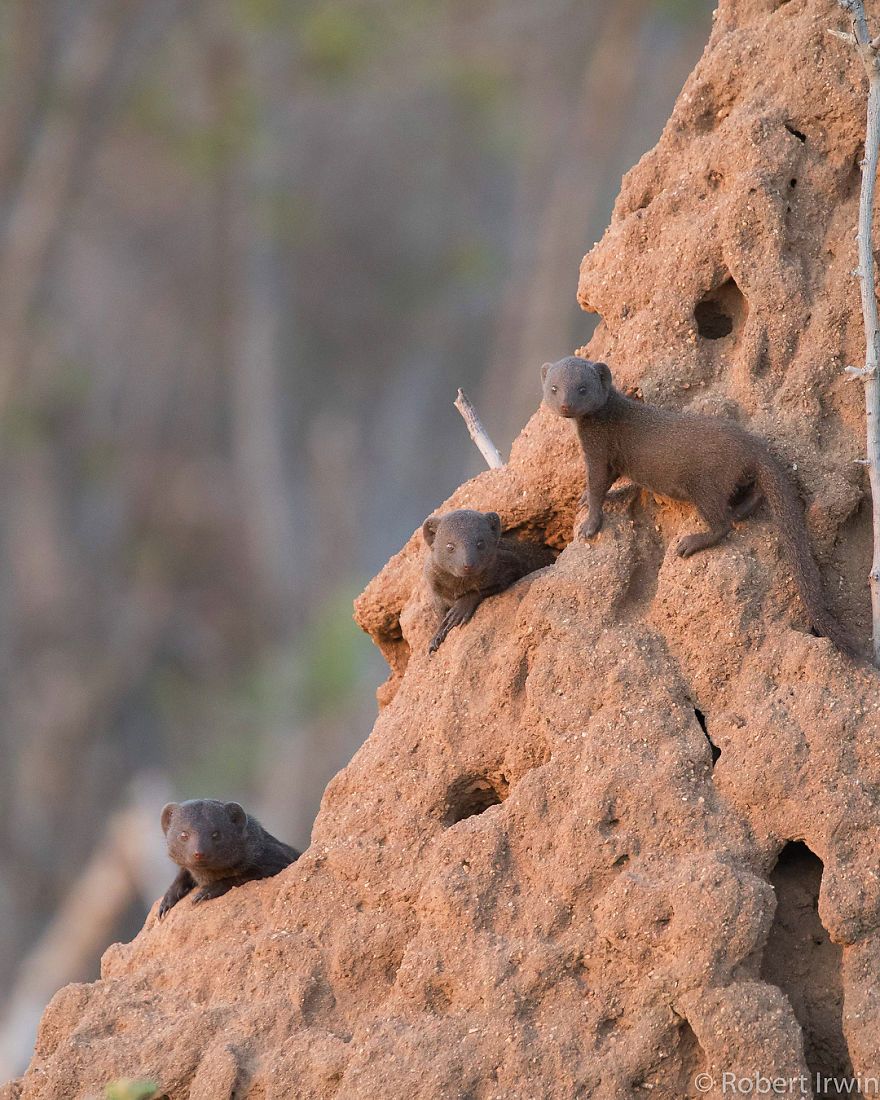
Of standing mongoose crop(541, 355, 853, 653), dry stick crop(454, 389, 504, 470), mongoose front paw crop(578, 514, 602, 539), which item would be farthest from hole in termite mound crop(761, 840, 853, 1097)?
dry stick crop(454, 389, 504, 470)

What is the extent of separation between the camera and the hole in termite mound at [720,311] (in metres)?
5.08

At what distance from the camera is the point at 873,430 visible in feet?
14.9

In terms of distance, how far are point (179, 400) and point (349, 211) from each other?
3567 millimetres

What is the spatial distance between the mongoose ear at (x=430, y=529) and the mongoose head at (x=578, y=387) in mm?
584

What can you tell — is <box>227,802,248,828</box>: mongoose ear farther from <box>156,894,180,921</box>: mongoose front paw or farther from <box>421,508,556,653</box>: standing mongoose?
<box>421,508,556,653</box>: standing mongoose

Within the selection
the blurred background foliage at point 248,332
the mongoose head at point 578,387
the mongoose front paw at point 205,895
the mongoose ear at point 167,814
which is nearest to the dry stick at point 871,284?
the mongoose head at point 578,387

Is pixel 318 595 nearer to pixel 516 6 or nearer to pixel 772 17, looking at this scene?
pixel 516 6

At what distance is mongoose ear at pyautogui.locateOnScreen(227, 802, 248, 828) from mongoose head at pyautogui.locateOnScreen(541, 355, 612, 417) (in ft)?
5.65

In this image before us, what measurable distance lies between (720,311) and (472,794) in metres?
1.64

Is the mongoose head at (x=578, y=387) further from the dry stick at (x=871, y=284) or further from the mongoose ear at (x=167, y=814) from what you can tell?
the mongoose ear at (x=167, y=814)

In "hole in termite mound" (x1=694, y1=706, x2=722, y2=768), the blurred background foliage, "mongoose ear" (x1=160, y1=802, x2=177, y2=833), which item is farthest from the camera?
the blurred background foliage

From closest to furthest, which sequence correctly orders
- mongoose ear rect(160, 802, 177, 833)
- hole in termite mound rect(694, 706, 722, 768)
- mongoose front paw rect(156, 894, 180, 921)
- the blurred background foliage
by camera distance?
hole in termite mound rect(694, 706, 722, 768)
mongoose front paw rect(156, 894, 180, 921)
mongoose ear rect(160, 802, 177, 833)
the blurred background foliage

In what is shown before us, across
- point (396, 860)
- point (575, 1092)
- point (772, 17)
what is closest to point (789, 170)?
point (772, 17)

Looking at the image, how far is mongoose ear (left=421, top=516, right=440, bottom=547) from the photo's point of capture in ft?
17.5
